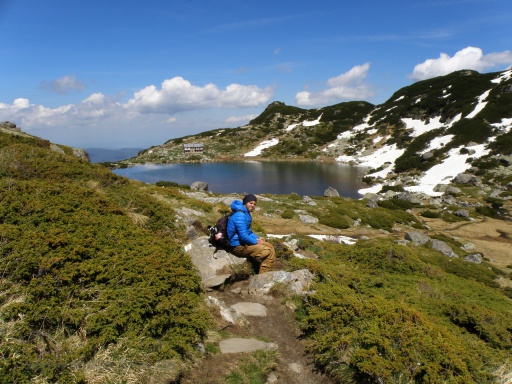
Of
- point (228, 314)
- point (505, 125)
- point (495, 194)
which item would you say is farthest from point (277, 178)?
point (228, 314)

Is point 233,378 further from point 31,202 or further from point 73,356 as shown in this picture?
point 31,202

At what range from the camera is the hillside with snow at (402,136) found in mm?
62969

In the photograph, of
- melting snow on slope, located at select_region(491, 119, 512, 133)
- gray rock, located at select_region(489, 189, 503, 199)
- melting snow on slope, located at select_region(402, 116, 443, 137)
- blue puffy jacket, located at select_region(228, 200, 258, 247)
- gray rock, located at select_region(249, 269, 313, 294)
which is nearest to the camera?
gray rock, located at select_region(249, 269, 313, 294)

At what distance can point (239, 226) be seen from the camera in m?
8.70

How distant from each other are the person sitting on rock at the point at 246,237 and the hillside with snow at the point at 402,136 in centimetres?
5040

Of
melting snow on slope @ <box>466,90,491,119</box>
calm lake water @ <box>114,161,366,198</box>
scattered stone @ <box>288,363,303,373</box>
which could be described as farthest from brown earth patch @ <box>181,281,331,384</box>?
melting snow on slope @ <box>466,90,491,119</box>

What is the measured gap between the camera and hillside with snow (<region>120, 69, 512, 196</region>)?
63.0 meters

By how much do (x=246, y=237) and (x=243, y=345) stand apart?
327 centimetres

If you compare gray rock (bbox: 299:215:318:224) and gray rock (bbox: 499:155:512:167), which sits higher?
gray rock (bbox: 499:155:512:167)

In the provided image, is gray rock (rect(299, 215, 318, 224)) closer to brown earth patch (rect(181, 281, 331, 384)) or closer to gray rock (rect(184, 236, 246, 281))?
gray rock (rect(184, 236, 246, 281))

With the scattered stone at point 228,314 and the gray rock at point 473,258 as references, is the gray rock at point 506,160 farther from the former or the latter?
the scattered stone at point 228,314

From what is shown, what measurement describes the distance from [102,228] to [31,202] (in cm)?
178

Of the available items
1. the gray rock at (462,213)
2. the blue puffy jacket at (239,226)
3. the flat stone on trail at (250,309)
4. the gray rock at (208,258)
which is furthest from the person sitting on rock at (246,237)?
the gray rock at (462,213)

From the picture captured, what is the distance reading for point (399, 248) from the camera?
12.4 meters
